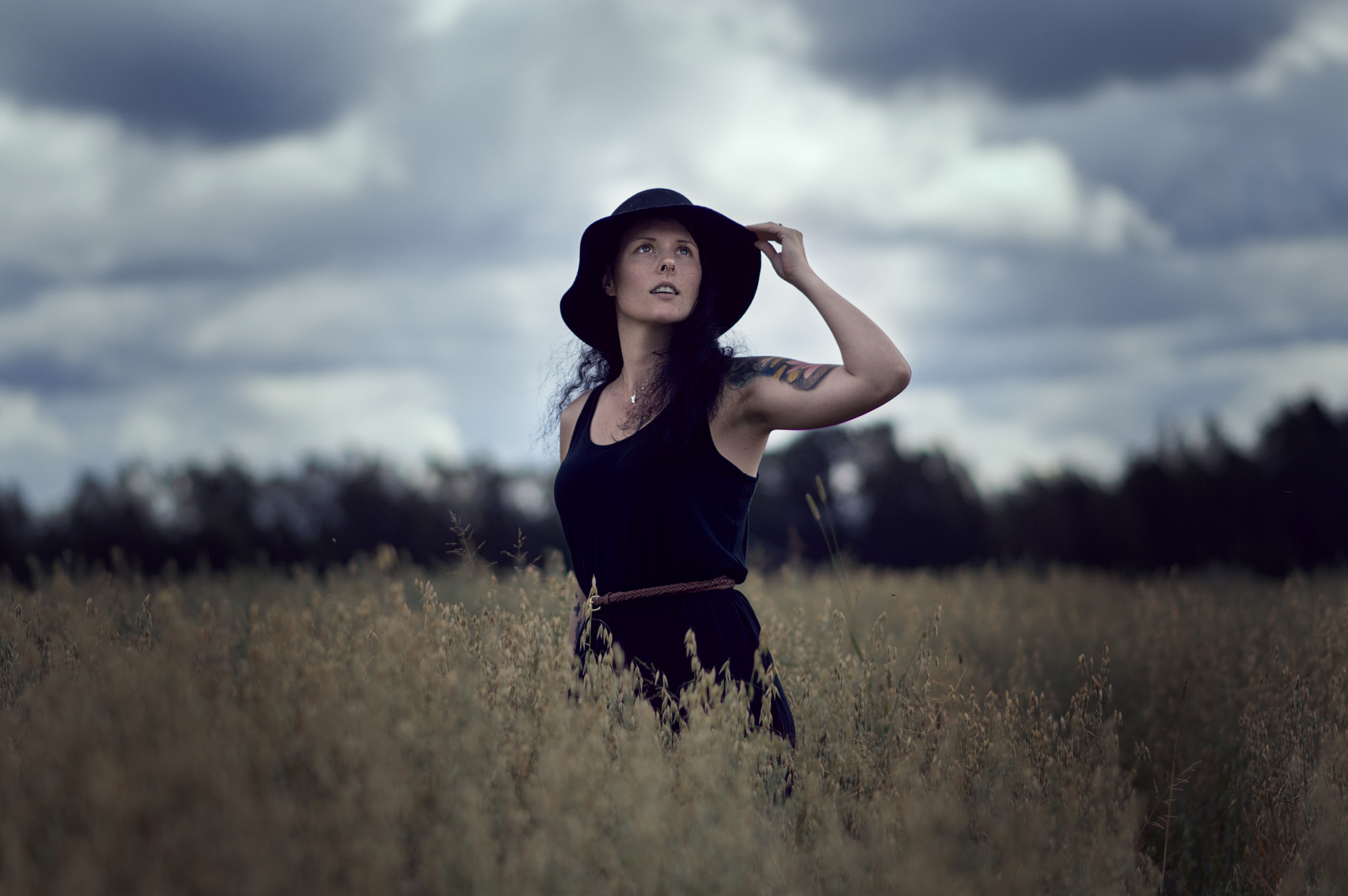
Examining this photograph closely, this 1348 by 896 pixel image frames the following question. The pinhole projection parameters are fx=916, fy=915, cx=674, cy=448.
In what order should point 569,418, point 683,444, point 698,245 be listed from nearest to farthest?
point 683,444 < point 698,245 < point 569,418

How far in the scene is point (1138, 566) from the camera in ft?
66.9

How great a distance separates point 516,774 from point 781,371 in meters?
1.52

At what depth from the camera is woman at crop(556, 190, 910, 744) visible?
113 inches

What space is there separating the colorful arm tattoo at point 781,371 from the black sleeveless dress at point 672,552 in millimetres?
253

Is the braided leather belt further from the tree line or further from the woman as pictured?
the tree line

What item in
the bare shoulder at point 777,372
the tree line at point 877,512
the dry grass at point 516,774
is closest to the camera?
the dry grass at point 516,774

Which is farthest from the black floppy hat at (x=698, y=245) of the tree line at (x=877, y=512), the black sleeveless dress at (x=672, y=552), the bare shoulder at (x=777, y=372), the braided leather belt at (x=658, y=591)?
the tree line at (x=877, y=512)

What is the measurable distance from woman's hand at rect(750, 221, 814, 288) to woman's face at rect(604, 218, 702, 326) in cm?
25

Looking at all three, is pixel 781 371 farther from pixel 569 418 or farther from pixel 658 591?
pixel 569 418

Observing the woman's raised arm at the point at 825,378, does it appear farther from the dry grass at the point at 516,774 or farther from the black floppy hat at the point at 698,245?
the dry grass at the point at 516,774

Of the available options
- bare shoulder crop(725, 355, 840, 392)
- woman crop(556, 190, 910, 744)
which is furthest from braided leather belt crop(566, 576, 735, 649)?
bare shoulder crop(725, 355, 840, 392)

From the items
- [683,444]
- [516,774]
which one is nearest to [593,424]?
[683,444]

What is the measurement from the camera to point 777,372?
304cm

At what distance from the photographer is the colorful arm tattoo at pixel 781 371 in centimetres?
294
